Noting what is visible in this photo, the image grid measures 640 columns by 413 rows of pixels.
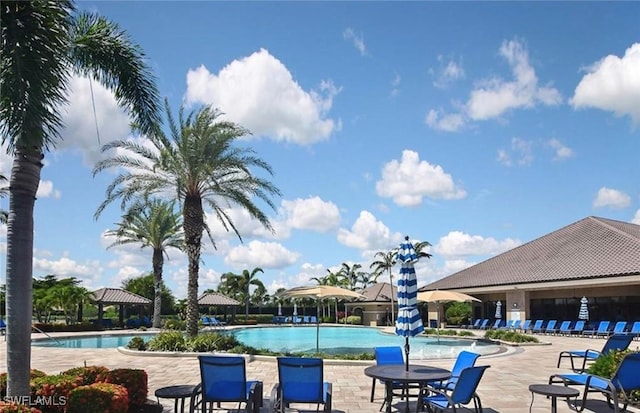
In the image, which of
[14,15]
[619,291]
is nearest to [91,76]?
[14,15]

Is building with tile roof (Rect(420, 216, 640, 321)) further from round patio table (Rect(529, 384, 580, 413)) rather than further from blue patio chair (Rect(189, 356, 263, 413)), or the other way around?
blue patio chair (Rect(189, 356, 263, 413))

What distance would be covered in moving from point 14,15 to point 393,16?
31.3 feet

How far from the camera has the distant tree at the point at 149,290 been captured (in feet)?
158

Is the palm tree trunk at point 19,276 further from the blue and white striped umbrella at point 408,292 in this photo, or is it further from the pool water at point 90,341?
the pool water at point 90,341

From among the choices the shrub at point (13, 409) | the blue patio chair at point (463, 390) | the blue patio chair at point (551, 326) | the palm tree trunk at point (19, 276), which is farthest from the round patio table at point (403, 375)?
the blue patio chair at point (551, 326)

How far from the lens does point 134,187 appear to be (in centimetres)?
1994

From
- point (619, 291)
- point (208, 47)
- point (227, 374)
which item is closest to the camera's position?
point (227, 374)

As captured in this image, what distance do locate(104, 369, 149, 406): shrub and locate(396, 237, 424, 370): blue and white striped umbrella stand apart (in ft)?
13.1

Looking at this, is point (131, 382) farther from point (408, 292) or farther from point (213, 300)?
point (213, 300)

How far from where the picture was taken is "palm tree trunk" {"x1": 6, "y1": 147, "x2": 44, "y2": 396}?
5969 mm

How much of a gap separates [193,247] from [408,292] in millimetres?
12078

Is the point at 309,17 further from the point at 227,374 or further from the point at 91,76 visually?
the point at 227,374

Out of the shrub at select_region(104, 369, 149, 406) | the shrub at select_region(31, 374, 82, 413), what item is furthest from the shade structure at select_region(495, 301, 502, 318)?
the shrub at select_region(31, 374, 82, 413)

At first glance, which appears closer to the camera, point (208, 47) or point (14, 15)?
point (14, 15)
